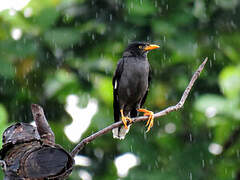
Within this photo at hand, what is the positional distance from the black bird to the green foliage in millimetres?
143

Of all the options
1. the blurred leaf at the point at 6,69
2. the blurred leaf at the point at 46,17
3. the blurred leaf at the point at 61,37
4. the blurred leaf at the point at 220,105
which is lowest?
the blurred leaf at the point at 220,105

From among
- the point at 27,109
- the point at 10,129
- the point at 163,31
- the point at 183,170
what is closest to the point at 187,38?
the point at 163,31

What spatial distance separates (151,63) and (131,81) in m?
0.74

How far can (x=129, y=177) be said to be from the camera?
192 inches

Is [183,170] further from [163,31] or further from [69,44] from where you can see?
[69,44]

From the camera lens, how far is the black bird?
5094mm

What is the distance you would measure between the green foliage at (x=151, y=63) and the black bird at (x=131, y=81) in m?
0.14

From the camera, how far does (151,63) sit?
5750 millimetres

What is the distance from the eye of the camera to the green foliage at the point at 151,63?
4.79 metres

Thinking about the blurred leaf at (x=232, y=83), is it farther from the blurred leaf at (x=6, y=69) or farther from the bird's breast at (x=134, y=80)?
the blurred leaf at (x=6, y=69)

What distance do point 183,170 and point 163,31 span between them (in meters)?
1.56

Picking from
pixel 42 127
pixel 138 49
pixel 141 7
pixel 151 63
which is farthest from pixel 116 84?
pixel 42 127

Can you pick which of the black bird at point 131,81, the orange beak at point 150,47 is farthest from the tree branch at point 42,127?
the orange beak at point 150,47

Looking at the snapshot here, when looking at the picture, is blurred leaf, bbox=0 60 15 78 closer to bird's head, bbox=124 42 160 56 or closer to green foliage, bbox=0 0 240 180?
green foliage, bbox=0 0 240 180
